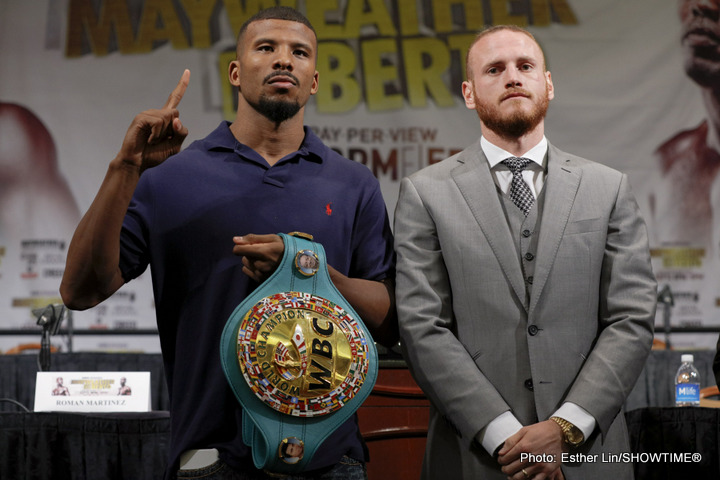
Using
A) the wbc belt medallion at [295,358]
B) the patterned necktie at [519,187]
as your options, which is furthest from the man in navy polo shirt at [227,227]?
the patterned necktie at [519,187]

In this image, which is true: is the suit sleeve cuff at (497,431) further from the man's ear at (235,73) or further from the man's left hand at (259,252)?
the man's ear at (235,73)

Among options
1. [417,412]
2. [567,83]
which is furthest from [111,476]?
[567,83]

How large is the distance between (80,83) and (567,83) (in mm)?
4144

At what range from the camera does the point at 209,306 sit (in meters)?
1.59

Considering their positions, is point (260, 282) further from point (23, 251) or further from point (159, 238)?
point (23, 251)

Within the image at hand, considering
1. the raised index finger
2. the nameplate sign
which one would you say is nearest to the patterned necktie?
the raised index finger

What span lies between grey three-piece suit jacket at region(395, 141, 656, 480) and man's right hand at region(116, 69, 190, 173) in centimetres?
59

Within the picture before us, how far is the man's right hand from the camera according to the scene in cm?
153

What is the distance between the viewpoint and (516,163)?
6.25 ft

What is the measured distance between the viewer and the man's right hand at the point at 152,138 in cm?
153

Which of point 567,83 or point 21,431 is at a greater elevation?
point 567,83

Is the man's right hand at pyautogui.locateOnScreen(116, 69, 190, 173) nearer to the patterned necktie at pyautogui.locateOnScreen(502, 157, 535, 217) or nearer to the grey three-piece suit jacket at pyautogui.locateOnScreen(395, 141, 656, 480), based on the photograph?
the grey three-piece suit jacket at pyautogui.locateOnScreen(395, 141, 656, 480)

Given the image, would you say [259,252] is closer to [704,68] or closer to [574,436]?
[574,436]

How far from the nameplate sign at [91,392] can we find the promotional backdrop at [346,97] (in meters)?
3.28
